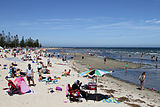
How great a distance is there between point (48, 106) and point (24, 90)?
2181mm

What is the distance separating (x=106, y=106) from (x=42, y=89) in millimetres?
4164

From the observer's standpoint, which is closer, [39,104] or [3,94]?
[39,104]

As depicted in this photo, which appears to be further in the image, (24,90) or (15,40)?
(15,40)

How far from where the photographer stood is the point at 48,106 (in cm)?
662

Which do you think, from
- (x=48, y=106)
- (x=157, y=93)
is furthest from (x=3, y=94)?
(x=157, y=93)

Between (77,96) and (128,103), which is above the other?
(77,96)

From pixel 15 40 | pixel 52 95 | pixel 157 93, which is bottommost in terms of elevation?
pixel 157 93

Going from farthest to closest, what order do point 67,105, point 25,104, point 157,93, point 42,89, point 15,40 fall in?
point 15,40 < point 157,93 < point 42,89 < point 67,105 < point 25,104

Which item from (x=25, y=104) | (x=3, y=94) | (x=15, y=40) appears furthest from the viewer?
(x=15, y=40)

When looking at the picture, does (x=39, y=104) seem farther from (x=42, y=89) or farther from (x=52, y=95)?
(x=42, y=89)

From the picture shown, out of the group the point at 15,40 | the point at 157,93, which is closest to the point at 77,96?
the point at 157,93

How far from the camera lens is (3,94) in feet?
24.7

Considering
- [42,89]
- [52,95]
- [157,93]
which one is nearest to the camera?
[52,95]

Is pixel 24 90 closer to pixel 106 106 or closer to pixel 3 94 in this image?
pixel 3 94
